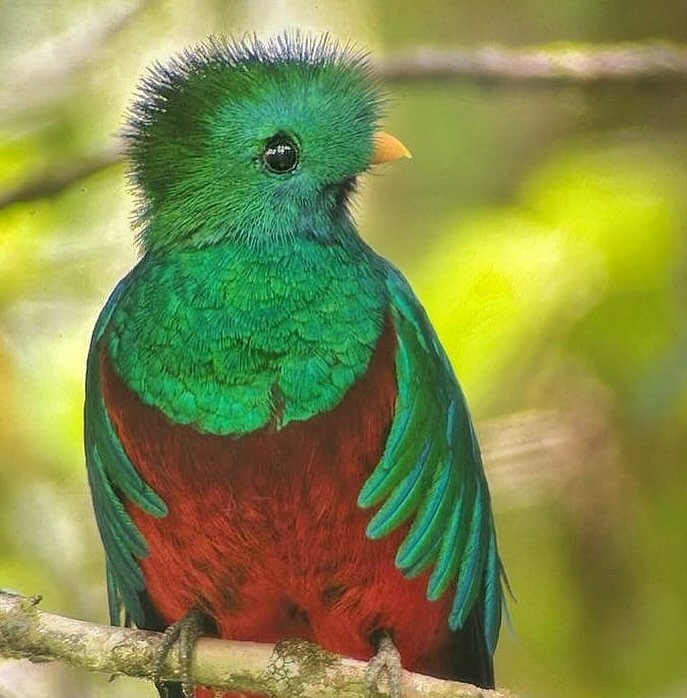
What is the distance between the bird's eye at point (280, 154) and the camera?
61.0 inches

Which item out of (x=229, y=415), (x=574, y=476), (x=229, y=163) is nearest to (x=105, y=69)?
(x=229, y=163)

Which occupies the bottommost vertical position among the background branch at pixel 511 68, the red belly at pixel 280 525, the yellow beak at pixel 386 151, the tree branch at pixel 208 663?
the tree branch at pixel 208 663

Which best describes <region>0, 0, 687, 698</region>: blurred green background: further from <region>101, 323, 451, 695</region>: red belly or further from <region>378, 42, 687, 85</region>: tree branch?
<region>101, 323, 451, 695</region>: red belly

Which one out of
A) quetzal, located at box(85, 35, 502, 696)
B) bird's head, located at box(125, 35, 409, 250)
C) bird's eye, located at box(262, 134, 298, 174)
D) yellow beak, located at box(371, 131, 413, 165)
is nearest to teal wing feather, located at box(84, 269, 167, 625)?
quetzal, located at box(85, 35, 502, 696)

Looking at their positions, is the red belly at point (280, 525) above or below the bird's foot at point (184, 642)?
above

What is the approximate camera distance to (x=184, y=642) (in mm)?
1611

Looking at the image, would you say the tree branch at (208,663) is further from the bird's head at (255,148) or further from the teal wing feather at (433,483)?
the bird's head at (255,148)

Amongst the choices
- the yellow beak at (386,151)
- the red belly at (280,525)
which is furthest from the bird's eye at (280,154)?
the red belly at (280,525)

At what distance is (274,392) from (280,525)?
0.17 metres

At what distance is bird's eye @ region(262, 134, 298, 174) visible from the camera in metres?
1.55

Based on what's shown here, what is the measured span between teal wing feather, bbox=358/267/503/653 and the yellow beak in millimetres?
159

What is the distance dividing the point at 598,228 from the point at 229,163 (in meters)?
0.67

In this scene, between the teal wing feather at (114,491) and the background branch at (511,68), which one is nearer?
the teal wing feather at (114,491)

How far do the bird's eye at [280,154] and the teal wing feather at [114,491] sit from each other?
0.85ft
